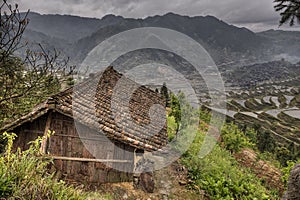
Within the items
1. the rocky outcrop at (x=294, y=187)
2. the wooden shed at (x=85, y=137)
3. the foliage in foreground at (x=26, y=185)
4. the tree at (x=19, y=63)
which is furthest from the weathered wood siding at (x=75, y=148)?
the rocky outcrop at (x=294, y=187)

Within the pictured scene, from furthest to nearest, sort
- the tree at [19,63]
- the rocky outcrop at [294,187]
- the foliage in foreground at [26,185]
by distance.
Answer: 1. the rocky outcrop at [294,187]
2. the tree at [19,63]
3. the foliage in foreground at [26,185]

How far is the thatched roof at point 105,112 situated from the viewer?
276 inches

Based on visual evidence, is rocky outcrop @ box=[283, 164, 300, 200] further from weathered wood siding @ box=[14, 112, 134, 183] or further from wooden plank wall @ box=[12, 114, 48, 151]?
wooden plank wall @ box=[12, 114, 48, 151]

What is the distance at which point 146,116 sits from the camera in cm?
996

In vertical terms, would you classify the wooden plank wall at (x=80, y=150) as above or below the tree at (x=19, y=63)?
below

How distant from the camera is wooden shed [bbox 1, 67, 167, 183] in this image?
7.17 metres

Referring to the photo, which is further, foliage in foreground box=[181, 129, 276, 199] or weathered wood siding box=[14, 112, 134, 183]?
foliage in foreground box=[181, 129, 276, 199]

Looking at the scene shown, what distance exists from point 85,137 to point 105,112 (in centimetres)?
108

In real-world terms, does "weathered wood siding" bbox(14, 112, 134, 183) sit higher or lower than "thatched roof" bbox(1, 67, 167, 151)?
lower

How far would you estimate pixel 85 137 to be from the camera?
25.1ft

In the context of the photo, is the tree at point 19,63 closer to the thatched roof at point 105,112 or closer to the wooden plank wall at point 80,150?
the thatched roof at point 105,112

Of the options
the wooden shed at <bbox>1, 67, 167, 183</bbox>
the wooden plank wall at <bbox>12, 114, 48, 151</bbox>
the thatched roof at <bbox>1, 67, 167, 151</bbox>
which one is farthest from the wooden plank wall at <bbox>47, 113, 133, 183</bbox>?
the thatched roof at <bbox>1, 67, 167, 151</bbox>

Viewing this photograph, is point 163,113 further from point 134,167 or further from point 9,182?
point 9,182

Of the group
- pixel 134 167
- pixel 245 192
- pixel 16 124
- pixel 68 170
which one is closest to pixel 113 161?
pixel 134 167
